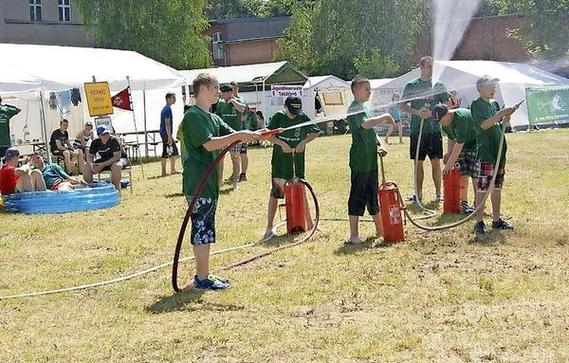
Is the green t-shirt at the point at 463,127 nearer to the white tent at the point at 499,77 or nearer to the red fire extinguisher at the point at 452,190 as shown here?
the red fire extinguisher at the point at 452,190

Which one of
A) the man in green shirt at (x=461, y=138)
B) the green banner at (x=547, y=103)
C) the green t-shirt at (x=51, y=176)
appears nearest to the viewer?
the man in green shirt at (x=461, y=138)

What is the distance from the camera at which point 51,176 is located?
1425cm

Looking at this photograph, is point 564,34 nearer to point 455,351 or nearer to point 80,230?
point 80,230

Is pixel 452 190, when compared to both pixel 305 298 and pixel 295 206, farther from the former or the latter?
pixel 305 298

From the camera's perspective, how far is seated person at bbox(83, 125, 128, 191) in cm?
1500

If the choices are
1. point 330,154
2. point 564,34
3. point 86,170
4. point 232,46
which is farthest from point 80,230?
point 232,46

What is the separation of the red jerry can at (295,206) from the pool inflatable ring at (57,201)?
4727 millimetres

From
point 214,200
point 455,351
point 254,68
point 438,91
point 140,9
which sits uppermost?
point 140,9

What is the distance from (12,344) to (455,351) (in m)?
3.07

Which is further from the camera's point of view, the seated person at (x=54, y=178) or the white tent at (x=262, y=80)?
the white tent at (x=262, y=80)

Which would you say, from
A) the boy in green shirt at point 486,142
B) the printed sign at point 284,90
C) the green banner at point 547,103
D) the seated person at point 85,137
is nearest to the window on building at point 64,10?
the printed sign at point 284,90

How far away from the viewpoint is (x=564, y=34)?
95.3ft

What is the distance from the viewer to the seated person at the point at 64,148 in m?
19.7

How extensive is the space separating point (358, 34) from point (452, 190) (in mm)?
38885
